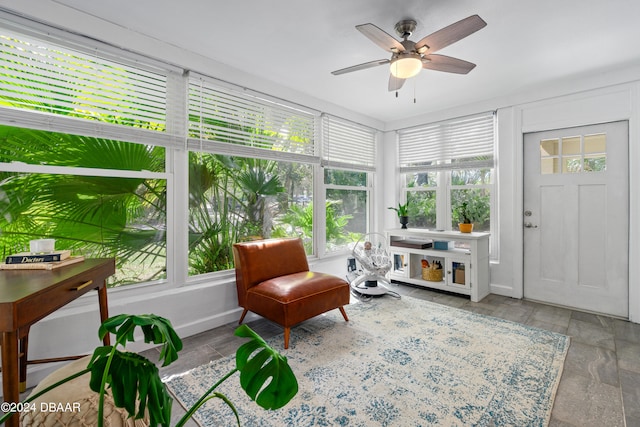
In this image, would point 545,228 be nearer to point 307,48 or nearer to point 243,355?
point 307,48

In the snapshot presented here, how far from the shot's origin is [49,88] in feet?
6.77

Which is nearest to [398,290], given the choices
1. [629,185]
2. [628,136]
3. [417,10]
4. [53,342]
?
[629,185]

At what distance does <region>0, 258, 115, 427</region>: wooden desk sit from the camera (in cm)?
100

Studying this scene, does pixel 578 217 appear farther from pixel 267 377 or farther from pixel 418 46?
pixel 267 377

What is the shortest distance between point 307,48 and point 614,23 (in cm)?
225

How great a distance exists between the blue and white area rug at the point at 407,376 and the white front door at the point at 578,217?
1068 mm

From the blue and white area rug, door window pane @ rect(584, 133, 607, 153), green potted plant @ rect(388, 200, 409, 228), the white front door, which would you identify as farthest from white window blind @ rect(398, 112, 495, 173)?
the blue and white area rug

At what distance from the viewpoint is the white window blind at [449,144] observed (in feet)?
12.9

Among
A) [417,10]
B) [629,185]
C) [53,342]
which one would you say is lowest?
[53,342]

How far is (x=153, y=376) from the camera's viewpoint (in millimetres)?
690

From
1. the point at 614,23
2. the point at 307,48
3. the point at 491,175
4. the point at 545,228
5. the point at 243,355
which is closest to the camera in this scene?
the point at 243,355

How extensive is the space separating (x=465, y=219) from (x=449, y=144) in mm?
1086

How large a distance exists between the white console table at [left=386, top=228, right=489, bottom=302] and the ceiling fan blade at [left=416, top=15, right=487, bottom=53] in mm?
2296

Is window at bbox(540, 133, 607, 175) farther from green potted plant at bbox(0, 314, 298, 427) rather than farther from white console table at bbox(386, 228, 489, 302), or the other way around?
green potted plant at bbox(0, 314, 298, 427)
